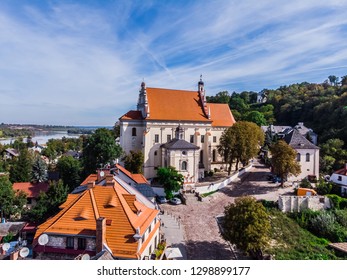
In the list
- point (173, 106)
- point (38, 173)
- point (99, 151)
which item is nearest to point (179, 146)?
point (173, 106)

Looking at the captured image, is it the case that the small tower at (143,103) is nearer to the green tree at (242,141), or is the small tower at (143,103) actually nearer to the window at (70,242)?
the green tree at (242,141)

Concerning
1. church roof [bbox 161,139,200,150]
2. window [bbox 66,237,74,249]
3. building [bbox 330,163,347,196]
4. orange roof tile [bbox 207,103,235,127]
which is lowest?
window [bbox 66,237,74,249]

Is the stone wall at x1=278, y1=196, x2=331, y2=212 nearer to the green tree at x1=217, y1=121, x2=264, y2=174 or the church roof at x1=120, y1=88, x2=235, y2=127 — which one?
the green tree at x1=217, y1=121, x2=264, y2=174

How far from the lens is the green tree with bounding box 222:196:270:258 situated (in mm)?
14063

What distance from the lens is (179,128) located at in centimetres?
2964

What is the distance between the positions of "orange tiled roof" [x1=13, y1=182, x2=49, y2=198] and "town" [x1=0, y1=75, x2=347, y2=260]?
0.31 feet

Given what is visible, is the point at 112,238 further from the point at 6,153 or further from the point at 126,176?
the point at 6,153

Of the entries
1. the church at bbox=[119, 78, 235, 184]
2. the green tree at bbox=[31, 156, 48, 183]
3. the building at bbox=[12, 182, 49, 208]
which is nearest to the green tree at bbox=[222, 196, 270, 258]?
the church at bbox=[119, 78, 235, 184]

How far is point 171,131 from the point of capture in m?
31.3

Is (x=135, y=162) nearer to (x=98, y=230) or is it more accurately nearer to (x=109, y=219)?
(x=109, y=219)

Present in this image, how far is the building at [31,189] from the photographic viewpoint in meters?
26.8

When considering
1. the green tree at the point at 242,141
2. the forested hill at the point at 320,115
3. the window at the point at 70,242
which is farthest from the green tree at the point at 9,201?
the forested hill at the point at 320,115
